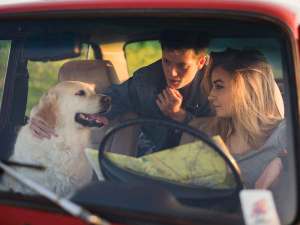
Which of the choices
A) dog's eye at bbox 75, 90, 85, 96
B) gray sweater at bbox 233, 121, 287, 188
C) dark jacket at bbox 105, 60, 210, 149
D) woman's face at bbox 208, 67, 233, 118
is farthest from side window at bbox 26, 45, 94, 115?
gray sweater at bbox 233, 121, 287, 188

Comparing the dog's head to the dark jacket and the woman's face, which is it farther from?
the woman's face

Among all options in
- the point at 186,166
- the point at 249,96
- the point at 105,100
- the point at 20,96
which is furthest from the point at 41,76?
the point at 249,96

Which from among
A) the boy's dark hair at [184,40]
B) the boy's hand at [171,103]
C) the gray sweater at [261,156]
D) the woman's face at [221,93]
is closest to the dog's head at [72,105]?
the boy's hand at [171,103]

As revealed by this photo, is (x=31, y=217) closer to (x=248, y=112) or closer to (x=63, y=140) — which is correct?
(x=63, y=140)

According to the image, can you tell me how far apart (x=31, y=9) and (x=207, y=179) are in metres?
1.15

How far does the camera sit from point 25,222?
2600 mm

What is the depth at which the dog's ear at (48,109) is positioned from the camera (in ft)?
9.12

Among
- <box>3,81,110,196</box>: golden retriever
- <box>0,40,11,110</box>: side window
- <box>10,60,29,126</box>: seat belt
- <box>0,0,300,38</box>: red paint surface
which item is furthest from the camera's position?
<box>0,40,11,110</box>: side window

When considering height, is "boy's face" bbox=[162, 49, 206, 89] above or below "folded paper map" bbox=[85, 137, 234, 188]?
above

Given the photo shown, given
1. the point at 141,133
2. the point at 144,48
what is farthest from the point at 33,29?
the point at 141,133

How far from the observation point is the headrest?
275 centimetres

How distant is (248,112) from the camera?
2531 mm

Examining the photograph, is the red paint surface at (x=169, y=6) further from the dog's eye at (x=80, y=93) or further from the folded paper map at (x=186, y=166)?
the folded paper map at (x=186, y=166)

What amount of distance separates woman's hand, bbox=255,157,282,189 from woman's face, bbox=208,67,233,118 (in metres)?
0.26
